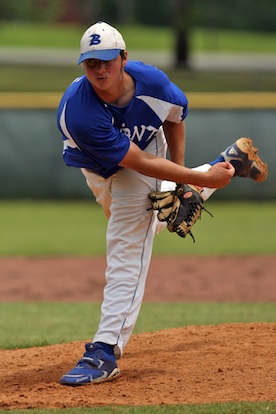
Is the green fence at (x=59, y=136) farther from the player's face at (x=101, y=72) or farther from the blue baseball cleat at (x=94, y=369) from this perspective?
the player's face at (x=101, y=72)

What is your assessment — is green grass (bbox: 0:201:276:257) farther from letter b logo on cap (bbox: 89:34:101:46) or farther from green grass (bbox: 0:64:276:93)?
green grass (bbox: 0:64:276:93)

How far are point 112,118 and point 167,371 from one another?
1283 mm

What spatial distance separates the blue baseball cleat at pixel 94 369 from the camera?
14.5 ft

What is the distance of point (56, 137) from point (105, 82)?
942 centimetres

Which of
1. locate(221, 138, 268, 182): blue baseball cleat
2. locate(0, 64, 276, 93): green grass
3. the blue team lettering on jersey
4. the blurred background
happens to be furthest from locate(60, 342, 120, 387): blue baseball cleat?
locate(0, 64, 276, 93): green grass

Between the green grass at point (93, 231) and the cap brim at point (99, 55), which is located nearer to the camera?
the cap brim at point (99, 55)

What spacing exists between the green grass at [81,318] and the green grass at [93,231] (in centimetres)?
264

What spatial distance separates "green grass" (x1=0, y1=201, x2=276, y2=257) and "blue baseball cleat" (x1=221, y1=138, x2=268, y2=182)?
5.23 metres

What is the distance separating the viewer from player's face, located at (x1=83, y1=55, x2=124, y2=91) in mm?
4203

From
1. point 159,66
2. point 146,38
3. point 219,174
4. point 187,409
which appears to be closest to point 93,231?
point 219,174

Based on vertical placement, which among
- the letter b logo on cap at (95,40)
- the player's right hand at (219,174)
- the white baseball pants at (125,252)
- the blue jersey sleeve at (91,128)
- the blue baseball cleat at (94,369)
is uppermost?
the letter b logo on cap at (95,40)

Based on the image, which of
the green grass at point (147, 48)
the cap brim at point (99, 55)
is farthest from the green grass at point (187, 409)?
the green grass at point (147, 48)

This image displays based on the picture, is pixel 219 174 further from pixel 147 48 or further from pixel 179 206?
pixel 147 48

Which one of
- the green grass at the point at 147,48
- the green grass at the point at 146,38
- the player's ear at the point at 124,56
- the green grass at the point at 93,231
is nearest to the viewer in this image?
the player's ear at the point at 124,56
